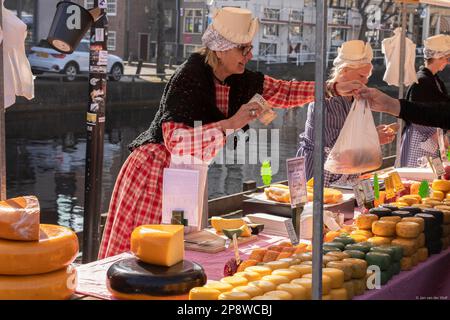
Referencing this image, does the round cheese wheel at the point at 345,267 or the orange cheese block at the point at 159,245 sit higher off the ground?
the orange cheese block at the point at 159,245

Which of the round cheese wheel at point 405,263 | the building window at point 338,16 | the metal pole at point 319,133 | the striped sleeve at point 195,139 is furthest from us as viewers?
the building window at point 338,16

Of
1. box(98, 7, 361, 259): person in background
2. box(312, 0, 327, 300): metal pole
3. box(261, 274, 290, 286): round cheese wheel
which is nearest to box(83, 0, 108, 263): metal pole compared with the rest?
box(98, 7, 361, 259): person in background

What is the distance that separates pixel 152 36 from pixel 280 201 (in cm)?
3759

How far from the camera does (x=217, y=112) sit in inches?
134

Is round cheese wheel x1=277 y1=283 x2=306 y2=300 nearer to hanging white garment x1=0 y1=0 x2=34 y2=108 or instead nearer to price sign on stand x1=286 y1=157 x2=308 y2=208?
price sign on stand x1=286 y1=157 x2=308 y2=208

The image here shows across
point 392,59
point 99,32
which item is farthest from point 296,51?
point 99,32

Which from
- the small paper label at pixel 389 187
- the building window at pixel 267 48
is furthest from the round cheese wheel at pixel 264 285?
the building window at pixel 267 48

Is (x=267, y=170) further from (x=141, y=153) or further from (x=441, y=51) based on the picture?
(x=441, y=51)

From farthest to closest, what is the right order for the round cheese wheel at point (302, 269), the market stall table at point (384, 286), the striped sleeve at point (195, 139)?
the striped sleeve at point (195, 139)
the market stall table at point (384, 286)
the round cheese wheel at point (302, 269)

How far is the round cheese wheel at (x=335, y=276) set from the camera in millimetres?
2189

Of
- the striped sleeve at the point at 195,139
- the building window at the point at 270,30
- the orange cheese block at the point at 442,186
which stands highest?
the building window at the point at 270,30

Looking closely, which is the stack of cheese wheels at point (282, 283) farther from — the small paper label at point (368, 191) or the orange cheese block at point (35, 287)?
the small paper label at point (368, 191)

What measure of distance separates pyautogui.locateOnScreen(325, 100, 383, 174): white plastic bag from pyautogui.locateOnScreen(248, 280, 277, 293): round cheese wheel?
1.58 metres

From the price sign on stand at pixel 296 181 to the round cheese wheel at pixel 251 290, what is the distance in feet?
3.19
